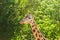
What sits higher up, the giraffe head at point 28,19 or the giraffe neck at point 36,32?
the giraffe head at point 28,19

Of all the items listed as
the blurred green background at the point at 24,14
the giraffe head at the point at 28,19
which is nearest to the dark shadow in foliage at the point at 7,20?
the blurred green background at the point at 24,14

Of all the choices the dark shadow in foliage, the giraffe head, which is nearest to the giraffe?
the giraffe head

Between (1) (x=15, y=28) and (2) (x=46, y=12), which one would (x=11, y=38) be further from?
(2) (x=46, y=12)

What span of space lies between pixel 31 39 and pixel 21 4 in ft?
1.42

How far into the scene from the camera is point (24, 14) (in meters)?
3.49

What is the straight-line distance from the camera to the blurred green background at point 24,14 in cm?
344

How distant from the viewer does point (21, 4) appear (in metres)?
3.53

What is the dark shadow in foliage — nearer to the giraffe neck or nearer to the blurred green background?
the blurred green background

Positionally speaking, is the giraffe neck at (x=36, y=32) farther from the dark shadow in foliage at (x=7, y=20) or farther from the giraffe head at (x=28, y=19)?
the dark shadow in foliage at (x=7, y=20)

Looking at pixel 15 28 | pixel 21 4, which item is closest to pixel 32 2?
pixel 21 4

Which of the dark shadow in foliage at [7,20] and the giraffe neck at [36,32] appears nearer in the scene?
the giraffe neck at [36,32]

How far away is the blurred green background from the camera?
3.44 meters

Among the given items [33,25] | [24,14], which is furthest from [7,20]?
[33,25]

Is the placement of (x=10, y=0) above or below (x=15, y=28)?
above
